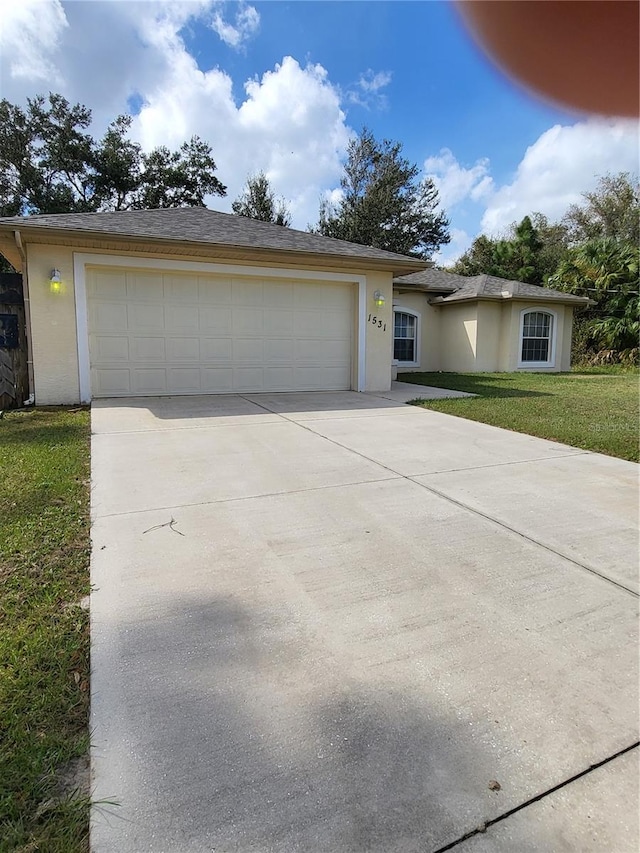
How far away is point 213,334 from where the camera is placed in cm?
962

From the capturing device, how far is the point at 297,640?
7.02 ft

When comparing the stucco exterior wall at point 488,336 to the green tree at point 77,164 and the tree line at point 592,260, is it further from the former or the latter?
the green tree at point 77,164

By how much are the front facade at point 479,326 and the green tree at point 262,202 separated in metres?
11.8

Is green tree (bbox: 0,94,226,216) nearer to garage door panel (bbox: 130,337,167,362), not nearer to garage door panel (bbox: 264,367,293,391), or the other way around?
garage door panel (bbox: 130,337,167,362)

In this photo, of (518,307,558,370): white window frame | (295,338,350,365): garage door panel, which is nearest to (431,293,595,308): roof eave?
(518,307,558,370): white window frame

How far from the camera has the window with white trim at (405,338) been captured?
16016mm

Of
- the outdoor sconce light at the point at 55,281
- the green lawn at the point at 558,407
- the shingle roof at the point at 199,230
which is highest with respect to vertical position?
the shingle roof at the point at 199,230

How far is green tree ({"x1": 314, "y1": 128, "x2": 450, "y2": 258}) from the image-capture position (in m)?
25.5

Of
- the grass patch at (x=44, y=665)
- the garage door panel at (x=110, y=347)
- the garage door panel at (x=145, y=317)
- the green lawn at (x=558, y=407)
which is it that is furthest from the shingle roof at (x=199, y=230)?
the grass patch at (x=44, y=665)

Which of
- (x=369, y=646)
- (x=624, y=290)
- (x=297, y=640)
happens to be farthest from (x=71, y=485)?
(x=624, y=290)

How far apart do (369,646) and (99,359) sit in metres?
8.21

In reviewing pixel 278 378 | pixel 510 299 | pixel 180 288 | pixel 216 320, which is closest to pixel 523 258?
pixel 510 299

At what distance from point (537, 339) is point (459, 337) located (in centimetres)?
263

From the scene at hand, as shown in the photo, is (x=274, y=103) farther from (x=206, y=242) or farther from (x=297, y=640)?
(x=297, y=640)
